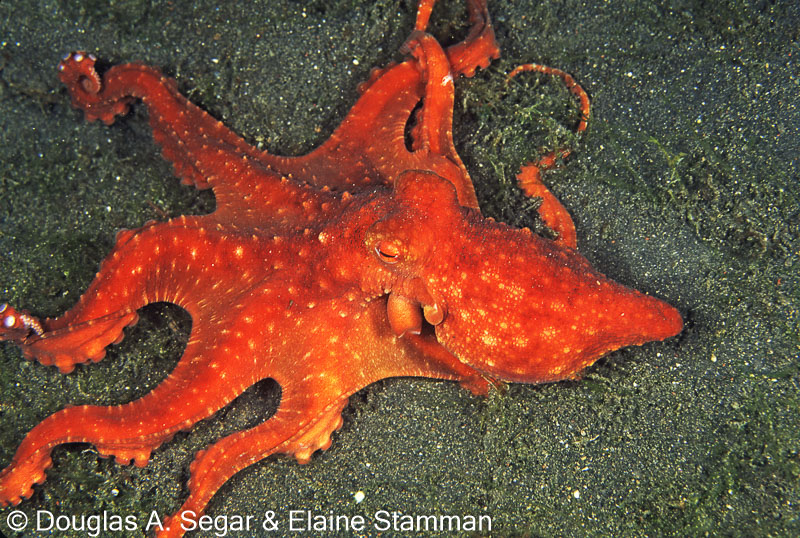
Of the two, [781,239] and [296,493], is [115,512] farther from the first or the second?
[781,239]

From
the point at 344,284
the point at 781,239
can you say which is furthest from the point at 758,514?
the point at 344,284

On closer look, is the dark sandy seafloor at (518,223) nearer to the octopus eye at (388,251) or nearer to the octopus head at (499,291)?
the octopus head at (499,291)

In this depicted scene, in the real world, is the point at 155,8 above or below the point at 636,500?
above

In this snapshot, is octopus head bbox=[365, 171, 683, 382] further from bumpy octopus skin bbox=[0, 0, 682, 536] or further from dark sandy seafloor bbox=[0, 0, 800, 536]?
dark sandy seafloor bbox=[0, 0, 800, 536]

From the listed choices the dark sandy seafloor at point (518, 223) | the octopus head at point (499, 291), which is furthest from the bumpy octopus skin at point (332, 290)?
the dark sandy seafloor at point (518, 223)

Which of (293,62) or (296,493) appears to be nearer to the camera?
(296,493)

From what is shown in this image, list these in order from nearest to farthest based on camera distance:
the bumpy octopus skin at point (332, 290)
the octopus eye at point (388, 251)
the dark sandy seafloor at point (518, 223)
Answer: the octopus eye at point (388, 251)
the bumpy octopus skin at point (332, 290)
the dark sandy seafloor at point (518, 223)

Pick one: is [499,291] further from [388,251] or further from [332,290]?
[332,290]
